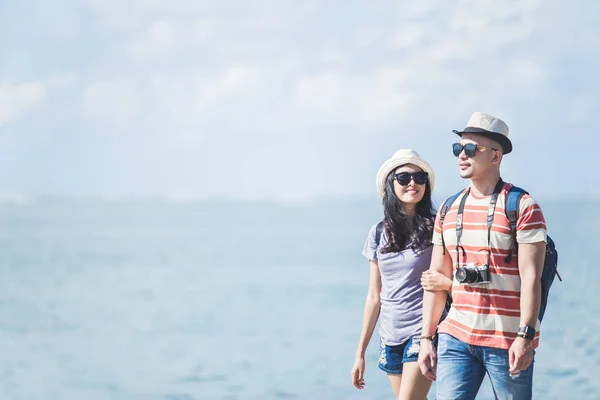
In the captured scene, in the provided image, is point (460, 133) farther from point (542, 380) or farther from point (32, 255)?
point (32, 255)

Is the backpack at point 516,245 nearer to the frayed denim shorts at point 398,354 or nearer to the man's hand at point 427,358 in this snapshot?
the man's hand at point 427,358

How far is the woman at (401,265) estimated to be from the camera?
407 centimetres

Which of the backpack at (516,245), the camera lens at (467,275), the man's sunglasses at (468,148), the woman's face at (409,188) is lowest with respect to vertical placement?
the camera lens at (467,275)

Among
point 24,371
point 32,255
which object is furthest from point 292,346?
point 32,255

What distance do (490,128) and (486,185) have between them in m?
0.22

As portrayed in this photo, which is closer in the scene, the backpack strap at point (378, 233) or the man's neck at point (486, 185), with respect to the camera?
the man's neck at point (486, 185)

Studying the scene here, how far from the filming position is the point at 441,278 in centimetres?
369

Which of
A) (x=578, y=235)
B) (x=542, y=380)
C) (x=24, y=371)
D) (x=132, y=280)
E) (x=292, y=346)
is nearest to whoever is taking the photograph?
(x=542, y=380)

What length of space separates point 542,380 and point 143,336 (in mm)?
8830

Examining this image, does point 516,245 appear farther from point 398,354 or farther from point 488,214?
point 398,354

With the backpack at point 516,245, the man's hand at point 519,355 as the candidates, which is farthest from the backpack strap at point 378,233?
the man's hand at point 519,355

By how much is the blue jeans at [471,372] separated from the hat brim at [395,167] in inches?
34.5

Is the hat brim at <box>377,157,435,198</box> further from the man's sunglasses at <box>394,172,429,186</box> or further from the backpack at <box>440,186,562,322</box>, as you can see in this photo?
the backpack at <box>440,186,562,322</box>

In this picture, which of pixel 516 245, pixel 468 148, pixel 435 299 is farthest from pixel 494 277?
pixel 468 148
